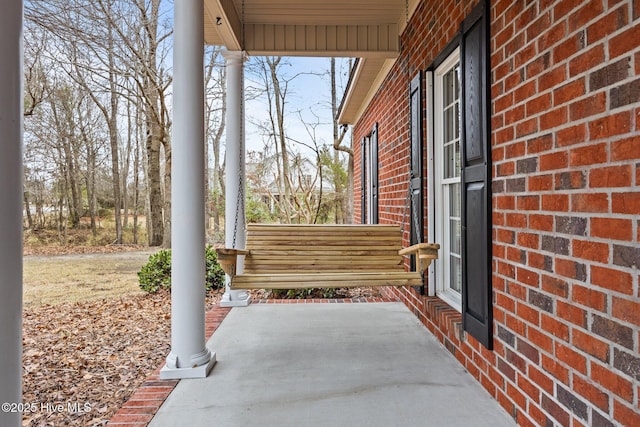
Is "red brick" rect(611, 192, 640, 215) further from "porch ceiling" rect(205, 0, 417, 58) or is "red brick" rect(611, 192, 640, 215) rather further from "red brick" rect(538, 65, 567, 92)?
"porch ceiling" rect(205, 0, 417, 58)

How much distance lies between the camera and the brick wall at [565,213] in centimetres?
134

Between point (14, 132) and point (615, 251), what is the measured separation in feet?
6.40

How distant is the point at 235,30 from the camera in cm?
442

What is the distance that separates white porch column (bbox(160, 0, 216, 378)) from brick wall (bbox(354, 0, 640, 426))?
6.05 feet

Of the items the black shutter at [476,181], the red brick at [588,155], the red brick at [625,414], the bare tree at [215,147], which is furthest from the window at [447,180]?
the bare tree at [215,147]

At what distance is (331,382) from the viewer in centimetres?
261

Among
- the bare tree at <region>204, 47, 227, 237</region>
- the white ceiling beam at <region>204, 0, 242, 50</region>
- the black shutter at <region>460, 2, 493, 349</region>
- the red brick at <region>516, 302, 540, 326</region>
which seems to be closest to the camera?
the red brick at <region>516, 302, 540, 326</region>

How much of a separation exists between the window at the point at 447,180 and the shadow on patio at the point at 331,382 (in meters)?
0.50

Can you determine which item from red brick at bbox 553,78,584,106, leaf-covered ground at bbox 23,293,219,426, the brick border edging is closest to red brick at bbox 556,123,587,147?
red brick at bbox 553,78,584,106

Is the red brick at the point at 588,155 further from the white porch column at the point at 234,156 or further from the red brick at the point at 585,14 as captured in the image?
the white porch column at the point at 234,156

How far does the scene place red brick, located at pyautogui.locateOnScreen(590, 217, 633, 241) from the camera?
4.36 ft

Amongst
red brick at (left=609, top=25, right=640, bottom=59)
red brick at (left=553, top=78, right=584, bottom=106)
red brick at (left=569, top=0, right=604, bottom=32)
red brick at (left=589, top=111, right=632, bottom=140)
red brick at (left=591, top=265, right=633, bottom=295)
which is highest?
red brick at (left=569, top=0, right=604, bottom=32)

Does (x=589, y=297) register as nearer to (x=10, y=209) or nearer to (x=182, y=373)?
(x=10, y=209)

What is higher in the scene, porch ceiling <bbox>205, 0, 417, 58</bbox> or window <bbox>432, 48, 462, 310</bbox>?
porch ceiling <bbox>205, 0, 417, 58</bbox>
